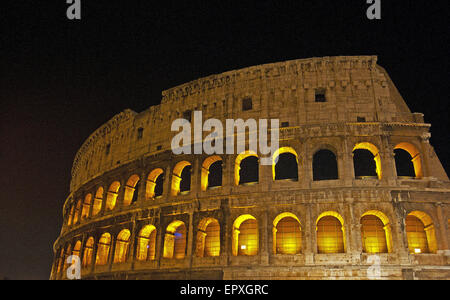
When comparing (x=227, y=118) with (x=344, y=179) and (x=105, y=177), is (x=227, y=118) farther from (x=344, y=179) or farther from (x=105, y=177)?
(x=105, y=177)

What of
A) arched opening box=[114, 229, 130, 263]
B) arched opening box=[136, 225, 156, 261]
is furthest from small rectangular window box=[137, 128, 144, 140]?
arched opening box=[136, 225, 156, 261]

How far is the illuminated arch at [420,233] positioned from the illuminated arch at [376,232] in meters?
1.26

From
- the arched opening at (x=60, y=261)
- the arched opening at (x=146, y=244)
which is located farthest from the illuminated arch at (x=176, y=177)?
the arched opening at (x=60, y=261)

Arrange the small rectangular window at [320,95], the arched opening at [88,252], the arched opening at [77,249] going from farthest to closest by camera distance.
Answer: the arched opening at [77,249], the arched opening at [88,252], the small rectangular window at [320,95]

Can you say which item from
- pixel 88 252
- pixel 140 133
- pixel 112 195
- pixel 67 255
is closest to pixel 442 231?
pixel 140 133

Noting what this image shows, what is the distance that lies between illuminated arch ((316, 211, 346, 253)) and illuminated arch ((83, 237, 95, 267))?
52.3ft

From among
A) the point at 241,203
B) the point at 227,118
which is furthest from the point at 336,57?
the point at 241,203

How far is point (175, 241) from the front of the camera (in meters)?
21.3

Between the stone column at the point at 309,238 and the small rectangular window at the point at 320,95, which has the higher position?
the small rectangular window at the point at 320,95

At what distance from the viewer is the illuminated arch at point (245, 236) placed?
18750 millimetres

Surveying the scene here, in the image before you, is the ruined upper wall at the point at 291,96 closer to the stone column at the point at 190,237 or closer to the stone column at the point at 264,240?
the stone column at the point at 190,237

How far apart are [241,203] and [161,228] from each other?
208 inches

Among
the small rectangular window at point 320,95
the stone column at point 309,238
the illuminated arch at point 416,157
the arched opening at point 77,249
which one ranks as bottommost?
the stone column at point 309,238

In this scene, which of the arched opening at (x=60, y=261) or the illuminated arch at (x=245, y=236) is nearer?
the illuminated arch at (x=245, y=236)
